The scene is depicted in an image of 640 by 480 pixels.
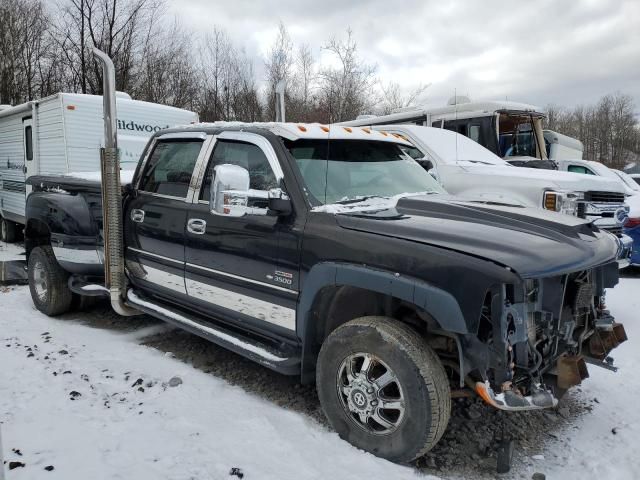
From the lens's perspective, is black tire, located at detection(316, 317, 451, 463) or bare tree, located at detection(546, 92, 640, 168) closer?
black tire, located at detection(316, 317, 451, 463)

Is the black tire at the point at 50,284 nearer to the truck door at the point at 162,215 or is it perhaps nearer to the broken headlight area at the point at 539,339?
the truck door at the point at 162,215

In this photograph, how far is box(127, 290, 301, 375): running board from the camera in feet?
10.8

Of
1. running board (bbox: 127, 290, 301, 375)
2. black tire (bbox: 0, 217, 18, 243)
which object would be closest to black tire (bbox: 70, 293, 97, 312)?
running board (bbox: 127, 290, 301, 375)

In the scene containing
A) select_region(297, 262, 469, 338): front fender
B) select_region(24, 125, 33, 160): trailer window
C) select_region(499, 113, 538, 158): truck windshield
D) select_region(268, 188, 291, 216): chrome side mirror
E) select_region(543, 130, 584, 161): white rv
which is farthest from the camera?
select_region(543, 130, 584, 161): white rv

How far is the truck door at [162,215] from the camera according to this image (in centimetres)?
410

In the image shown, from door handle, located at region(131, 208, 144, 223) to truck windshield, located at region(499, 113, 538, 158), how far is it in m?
7.57

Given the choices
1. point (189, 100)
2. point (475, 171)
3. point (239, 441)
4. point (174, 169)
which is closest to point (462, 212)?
point (239, 441)

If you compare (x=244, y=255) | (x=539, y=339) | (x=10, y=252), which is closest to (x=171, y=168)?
(x=244, y=255)

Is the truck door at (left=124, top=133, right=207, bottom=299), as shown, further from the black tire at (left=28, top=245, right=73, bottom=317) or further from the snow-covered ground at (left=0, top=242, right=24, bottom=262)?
the snow-covered ground at (left=0, top=242, right=24, bottom=262)

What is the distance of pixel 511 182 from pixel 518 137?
4.80 m

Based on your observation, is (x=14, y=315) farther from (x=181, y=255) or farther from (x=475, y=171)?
(x=475, y=171)

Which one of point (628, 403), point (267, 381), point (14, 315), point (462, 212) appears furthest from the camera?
point (14, 315)

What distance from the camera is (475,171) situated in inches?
256

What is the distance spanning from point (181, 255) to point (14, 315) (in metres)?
2.57
